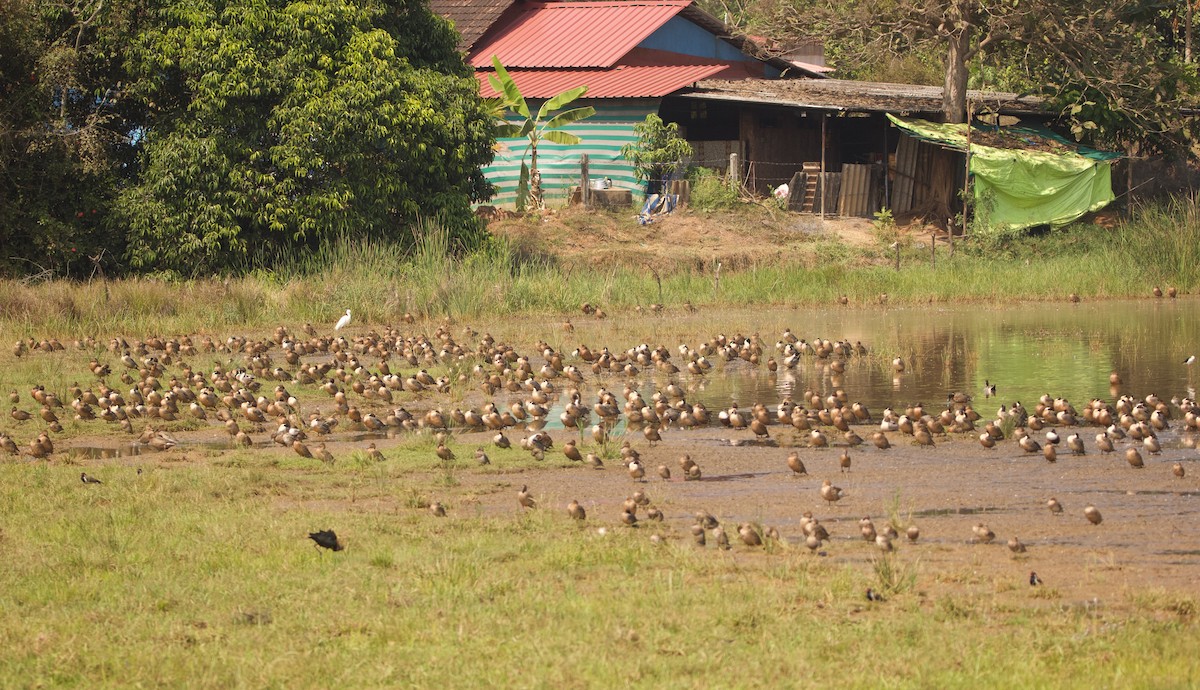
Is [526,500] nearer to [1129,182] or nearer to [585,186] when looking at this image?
[585,186]

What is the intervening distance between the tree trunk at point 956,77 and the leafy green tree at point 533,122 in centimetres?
917

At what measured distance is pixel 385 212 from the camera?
26438mm

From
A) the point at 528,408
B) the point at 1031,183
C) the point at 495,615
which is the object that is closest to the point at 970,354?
the point at 528,408

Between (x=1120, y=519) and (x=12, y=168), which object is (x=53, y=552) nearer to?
(x=1120, y=519)

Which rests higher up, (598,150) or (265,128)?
(265,128)

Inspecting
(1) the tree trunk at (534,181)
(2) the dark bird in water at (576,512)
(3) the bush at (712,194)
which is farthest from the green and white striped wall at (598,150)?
(2) the dark bird in water at (576,512)

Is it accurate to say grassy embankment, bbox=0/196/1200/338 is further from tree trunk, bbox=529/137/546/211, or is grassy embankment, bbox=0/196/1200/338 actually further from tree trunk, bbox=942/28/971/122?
tree trunk, bbox=529/137/546/211

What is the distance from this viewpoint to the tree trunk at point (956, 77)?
34531mm

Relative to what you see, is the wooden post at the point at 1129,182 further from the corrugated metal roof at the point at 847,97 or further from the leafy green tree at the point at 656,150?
the leafy green tree at the point at 656,150

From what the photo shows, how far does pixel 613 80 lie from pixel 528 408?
2468 cm

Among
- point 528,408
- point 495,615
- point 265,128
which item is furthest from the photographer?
A: point 265,128

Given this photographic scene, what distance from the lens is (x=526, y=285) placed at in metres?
25.3

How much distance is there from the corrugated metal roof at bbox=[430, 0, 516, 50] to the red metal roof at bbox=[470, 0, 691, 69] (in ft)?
1.95

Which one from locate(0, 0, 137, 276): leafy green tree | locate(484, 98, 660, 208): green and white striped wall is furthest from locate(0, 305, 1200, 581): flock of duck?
locate(484, 98, 660, 208): green and white striped wall
